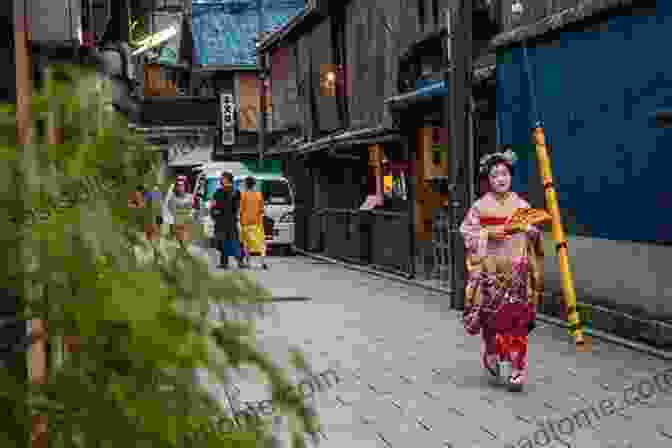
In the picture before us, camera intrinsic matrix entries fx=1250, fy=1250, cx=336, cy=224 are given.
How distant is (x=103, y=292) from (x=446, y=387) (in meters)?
8.00

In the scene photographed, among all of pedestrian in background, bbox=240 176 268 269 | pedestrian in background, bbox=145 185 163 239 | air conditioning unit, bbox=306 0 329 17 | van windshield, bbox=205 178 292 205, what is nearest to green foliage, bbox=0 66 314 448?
pedestrian in background, bbox=145 185 163 239

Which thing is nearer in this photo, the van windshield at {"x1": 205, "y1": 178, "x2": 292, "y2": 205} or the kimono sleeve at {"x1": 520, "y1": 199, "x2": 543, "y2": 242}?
the kimono sleeve at {"x1": 520, "y1": 199, "x2": 543, "y2": 242}

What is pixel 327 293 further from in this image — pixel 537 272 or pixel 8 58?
pixel 8 58

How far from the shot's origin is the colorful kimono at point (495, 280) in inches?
369

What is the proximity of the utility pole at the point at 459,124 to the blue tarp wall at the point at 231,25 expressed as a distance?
31997 mm

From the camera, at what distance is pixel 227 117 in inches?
1933

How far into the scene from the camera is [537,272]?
948 cm

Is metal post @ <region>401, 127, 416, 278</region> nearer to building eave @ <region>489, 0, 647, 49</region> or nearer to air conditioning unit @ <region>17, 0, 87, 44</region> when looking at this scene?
building eave @ <region>489, 0, 647, 49</region>

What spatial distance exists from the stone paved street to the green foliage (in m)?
2.69

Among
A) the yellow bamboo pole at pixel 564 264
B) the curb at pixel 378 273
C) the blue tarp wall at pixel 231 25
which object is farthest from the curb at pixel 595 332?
the blue tarp wall at pixel 231 25

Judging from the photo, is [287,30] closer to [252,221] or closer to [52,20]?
[252,221]

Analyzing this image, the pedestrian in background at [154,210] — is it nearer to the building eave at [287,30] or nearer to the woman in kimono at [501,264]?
the woman in kimono at [501,264]

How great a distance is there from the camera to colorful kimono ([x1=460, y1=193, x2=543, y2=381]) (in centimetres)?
937

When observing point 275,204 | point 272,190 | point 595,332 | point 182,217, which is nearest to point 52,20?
point 182,217
